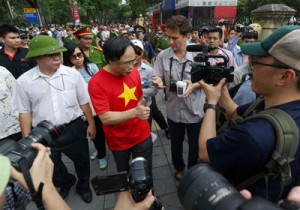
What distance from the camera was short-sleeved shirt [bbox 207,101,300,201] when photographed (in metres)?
1.13

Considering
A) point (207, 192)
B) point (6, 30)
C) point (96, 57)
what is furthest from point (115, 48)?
point (6, 30)

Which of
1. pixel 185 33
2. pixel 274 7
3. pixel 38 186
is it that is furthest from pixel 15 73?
pixel 274 7

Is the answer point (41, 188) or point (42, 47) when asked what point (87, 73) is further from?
point (41, 188)

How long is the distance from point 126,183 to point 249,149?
2.10 ft

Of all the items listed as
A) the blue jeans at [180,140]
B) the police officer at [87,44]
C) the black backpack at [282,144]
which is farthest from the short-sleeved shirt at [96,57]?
the black backpack at [282,144]

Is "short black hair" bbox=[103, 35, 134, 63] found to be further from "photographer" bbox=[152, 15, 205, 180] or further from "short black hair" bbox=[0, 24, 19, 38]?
"short black hair" bbox=[0, 24, 19, 38]

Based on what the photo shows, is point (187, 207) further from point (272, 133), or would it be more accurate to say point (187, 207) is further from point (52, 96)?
point (52, 96)

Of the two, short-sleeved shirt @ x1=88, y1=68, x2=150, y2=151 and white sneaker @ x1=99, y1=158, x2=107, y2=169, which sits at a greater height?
short-sleeved shirt @ x1=88, y1=68, x2=150, y2=151

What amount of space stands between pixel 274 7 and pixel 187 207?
19.9 ft

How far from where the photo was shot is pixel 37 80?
7.75 feet

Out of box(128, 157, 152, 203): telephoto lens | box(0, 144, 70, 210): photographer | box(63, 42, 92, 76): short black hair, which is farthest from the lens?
box(63, 42, 92, 76): short black hair

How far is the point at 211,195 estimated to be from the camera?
0.91 meters


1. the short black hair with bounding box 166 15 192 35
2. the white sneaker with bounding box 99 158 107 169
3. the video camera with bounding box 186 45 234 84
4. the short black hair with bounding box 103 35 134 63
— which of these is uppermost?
→ the short black hair with bounding box 166 15 192 35

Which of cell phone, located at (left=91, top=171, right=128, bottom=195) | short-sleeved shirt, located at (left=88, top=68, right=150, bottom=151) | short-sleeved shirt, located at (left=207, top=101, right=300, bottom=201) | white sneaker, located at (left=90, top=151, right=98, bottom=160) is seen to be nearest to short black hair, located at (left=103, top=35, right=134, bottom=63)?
short-sleeved shirt, located at (left=88, top=68, right=150, bottom=151)
